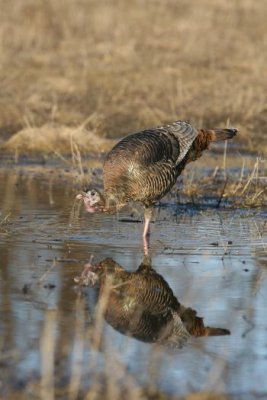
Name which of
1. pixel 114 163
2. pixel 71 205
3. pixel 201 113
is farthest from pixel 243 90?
pixel 114 163

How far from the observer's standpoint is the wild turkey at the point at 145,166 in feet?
30.4

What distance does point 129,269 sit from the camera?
8273mm

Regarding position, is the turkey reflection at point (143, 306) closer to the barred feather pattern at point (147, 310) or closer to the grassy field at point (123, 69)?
the barred feather pattern at point (147, 310)

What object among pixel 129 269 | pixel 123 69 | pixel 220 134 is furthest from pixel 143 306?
pixel 123 69

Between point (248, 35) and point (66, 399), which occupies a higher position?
point (66, 399)

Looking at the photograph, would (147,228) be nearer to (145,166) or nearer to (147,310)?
(145,166)

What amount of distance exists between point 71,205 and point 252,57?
10.2 metres

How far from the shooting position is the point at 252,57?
2045 cm

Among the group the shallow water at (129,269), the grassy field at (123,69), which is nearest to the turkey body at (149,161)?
the shallow water at (129,269)

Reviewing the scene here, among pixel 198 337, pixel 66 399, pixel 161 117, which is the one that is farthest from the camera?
pixel 161 117

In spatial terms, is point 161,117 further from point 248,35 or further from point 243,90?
point 248,35

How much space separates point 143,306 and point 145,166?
246cm

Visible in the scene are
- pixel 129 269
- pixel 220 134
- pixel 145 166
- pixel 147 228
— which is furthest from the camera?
pixel 220 134

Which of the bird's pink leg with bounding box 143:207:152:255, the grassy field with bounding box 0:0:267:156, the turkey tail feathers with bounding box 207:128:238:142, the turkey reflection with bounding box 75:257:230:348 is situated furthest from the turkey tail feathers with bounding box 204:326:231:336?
the grassy field with bounding box 0:0:267:156
